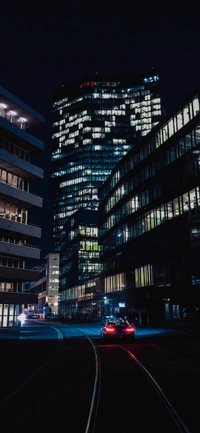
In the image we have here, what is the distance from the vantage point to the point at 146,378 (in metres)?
10.6

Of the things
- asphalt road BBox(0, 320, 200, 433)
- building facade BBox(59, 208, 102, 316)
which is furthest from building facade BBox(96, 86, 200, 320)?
building facade BBox(59, 208, 102, 316)

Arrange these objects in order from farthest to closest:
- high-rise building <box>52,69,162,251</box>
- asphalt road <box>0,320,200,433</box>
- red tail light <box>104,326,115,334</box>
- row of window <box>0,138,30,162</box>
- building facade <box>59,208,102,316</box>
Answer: high-rise building <box>52,69,162,251</box>, building facade <box>59,208,102,316</box>, row of window <box>0,138,30,162</box>, red tail light <box>104,326,115,334</box>, asphalt road <box>0,320,200,433</box>

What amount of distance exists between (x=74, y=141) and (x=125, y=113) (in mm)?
28137

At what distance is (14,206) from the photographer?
1873 inches

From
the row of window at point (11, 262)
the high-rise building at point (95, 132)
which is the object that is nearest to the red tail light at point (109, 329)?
the row of window at point (11, 262)

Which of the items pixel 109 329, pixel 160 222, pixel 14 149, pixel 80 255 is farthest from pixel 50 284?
A: pixel 109 329

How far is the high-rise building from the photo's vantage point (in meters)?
174

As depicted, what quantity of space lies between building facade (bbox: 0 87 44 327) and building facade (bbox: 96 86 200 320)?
15.6 m

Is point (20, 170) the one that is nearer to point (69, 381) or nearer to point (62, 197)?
point (69, 381)

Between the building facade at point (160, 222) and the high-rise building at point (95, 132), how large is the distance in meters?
105

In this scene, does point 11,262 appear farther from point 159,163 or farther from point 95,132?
point 95,132

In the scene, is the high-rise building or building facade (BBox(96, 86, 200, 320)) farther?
the high-rise building

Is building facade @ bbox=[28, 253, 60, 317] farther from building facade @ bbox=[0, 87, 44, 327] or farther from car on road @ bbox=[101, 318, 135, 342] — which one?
car on road @ bbox=[101, 318, 135, 342]

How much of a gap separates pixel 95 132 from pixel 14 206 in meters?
137
